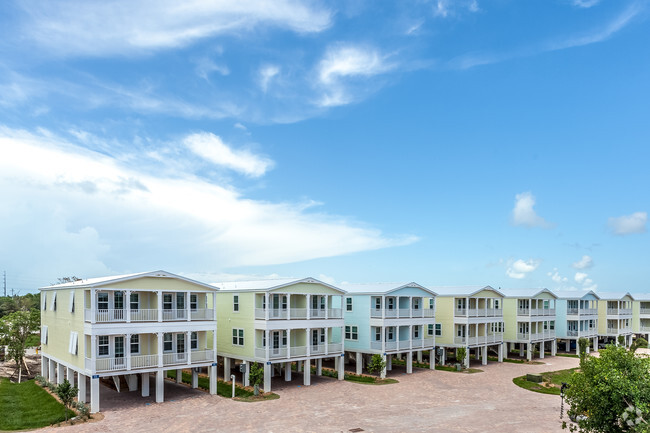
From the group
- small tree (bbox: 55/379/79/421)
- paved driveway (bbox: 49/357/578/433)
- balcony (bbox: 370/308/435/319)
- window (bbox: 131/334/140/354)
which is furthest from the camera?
balcony (bbox: 370/308/435/319)

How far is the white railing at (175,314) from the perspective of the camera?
1142 inches

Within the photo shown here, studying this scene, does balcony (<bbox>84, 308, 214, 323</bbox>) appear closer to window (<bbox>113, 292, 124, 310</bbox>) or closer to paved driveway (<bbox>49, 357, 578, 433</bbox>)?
window (<bbox>113, 292, 124, 310</bbox>)

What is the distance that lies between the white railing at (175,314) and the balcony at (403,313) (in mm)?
15830

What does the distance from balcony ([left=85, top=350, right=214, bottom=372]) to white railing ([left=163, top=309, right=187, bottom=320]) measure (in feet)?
6.71

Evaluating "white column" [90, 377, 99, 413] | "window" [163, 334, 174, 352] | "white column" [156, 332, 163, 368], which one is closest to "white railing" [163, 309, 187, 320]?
"white column" [156, 332, 163, 368]

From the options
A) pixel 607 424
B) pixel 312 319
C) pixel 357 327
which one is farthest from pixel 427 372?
pixel 607 424

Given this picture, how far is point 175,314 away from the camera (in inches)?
1155

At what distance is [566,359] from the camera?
52.6m

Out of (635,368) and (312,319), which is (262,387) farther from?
(635,368)

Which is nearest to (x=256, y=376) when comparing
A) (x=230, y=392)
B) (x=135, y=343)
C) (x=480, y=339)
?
(x=230, y=392)

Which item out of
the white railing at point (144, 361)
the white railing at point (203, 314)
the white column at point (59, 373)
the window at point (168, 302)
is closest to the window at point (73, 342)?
the white railing at point (144, 361)

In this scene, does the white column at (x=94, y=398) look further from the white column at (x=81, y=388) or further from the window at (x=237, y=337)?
the window at (x=237, y=337)

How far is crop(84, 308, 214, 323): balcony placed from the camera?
1043 inches

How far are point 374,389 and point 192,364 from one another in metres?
12.6
